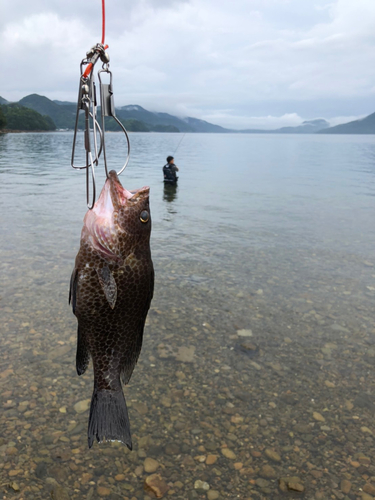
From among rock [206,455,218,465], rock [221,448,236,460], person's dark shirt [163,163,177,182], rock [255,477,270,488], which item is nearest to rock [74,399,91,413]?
rock [206,455,218,465]

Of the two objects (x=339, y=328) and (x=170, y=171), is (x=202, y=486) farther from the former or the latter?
(x=170, y=171)

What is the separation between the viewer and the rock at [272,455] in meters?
4.71

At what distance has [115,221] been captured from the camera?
3.27m

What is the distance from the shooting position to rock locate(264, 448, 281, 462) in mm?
4711

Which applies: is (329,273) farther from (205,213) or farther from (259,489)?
(205,213)

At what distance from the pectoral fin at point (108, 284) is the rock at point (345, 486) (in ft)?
11.0

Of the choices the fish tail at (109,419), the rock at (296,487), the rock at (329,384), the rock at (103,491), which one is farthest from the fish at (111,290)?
the rock at (329,384)

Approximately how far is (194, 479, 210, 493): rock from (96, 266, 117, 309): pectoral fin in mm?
2499

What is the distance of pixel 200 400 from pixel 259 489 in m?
1.48

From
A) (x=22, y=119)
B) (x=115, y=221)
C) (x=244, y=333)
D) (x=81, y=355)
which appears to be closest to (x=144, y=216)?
(x=115, y=221)

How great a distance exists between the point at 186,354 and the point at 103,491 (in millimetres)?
2679

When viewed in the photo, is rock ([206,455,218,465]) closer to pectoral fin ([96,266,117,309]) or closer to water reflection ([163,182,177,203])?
pectoral fin ([96,266,117,309])

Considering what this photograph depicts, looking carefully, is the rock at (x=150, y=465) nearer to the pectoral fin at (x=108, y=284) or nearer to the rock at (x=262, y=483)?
the rock at (x=262, y=483)

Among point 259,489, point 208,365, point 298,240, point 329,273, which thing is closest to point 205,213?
point 298,240
